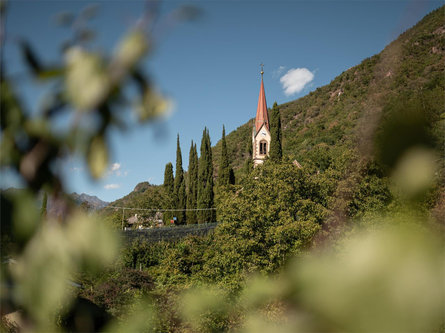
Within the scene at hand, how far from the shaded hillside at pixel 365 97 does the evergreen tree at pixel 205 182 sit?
33.1 feet

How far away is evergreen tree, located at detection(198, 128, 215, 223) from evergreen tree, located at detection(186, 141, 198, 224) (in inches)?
46.2

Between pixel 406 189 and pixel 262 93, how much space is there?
108 feet

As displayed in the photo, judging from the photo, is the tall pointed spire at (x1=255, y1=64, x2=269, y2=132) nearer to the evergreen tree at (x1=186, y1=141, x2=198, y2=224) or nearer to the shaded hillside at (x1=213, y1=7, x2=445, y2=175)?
the shaded hillside at (x1=213, y1=7, x2=445, y2=175)

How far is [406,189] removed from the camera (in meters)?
0.38

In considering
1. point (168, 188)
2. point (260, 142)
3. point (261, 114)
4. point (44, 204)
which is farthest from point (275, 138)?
point (44, 204)

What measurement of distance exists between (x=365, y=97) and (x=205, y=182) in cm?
2965

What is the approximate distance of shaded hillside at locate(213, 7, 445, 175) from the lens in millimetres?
446

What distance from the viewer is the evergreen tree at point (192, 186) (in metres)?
29.7

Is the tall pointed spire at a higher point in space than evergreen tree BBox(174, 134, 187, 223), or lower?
higher

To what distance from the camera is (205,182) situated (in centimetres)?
3011

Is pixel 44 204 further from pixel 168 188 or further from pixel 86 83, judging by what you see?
pixel 168 188

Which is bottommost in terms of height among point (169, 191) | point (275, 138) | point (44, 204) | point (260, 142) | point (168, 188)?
point (44, 204)

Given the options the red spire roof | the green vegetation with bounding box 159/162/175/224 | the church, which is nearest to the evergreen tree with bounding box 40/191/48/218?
the church

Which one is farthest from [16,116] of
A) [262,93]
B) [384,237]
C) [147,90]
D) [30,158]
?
[262,93]
